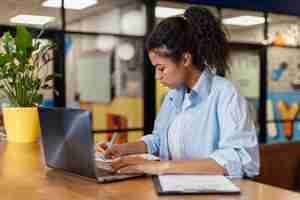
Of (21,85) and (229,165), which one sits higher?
(21,85)

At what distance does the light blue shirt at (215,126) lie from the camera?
1503 mm

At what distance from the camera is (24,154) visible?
1.90m

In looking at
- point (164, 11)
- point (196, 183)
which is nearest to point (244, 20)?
point (164, 11)

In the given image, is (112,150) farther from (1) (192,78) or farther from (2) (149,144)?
(1) (192,78)

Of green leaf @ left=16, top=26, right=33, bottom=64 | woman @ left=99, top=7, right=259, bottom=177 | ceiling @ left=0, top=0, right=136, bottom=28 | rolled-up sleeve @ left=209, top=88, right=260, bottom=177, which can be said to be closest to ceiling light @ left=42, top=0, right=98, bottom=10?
ceiling @ left=0, top=0, right=136, bottom=28

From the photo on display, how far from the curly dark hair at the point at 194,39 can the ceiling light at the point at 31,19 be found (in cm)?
353

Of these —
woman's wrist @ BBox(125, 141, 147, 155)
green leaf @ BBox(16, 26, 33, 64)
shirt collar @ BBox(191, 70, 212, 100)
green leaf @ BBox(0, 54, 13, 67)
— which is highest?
green leaf @ BBox(16, 26, 33, 64)

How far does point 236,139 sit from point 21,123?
1230 mm

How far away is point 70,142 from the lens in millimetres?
1403

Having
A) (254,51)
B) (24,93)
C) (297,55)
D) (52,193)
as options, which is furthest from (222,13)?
(52,193)

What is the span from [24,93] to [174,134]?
982 millimetres

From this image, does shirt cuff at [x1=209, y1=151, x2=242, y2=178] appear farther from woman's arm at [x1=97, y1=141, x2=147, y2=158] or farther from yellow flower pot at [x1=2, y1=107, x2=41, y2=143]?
yellow flower pot at [x1=2, y1=107, x2=41, y2=143]

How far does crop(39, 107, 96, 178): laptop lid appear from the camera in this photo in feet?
4.30

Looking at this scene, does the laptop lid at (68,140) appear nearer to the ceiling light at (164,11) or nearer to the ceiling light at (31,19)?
the ceiling light at (31,19)
